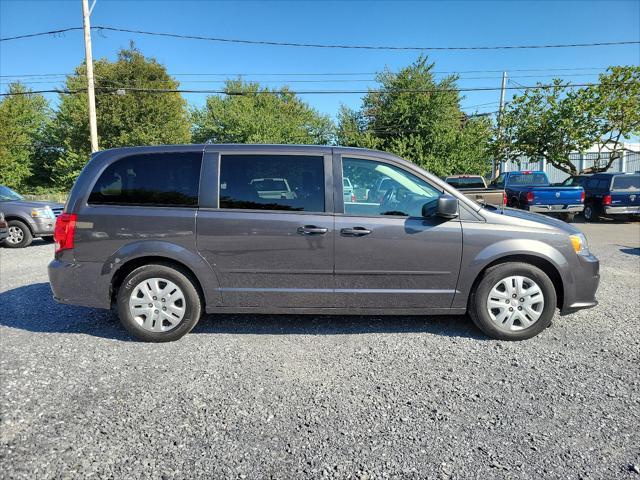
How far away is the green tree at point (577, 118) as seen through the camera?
1969 centimetres

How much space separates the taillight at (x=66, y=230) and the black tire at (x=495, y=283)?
3693mm

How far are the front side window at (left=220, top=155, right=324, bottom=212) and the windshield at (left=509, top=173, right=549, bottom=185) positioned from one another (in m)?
15.4

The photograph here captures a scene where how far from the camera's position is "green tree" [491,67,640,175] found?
19.7 m

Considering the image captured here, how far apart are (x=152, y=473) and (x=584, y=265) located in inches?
152

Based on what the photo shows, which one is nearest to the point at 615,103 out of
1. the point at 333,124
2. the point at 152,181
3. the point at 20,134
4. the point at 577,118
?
the point at 577,118

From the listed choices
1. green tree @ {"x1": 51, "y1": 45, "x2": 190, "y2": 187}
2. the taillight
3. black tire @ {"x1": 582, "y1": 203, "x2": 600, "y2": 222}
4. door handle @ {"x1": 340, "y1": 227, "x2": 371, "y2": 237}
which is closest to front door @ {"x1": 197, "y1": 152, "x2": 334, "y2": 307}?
door handle @ {"x1": 340, "y1": 227, "x2": 371, "y2": 237}

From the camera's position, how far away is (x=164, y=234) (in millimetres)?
3957

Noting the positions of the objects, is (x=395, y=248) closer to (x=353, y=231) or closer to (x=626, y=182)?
(x=353, y=231)

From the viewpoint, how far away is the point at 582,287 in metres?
4.04

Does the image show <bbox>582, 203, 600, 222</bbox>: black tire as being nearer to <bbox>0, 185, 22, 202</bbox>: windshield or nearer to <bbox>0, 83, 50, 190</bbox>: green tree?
<bbox>0, 185, 22, 202</bbox>: windshield

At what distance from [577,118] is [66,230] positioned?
22323 millimetres

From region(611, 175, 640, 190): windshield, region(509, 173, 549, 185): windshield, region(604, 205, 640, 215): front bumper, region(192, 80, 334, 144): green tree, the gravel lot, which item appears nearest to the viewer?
the gravel lot

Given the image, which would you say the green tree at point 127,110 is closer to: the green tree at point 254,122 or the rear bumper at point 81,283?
the green tree at point 254,122

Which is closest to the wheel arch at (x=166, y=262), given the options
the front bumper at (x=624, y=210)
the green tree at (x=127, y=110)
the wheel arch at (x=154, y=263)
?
the wheel arch at (x=154, y=263)
